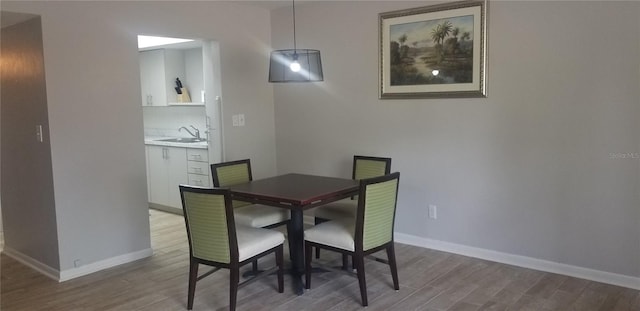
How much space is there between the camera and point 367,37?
176 inches

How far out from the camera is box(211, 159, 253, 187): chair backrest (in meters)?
3.95

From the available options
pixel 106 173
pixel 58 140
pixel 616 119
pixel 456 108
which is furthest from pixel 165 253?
pixel 616 119

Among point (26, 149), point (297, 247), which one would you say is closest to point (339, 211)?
point (297, 247)

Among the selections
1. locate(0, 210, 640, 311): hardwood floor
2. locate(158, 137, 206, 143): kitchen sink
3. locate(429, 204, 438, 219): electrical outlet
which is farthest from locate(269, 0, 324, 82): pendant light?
locate(158, 137, 206, 143): kitchen sink

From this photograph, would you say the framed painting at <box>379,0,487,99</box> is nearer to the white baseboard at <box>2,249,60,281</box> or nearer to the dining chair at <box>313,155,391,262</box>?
the dining chair at <box>313,155,391,262</box>

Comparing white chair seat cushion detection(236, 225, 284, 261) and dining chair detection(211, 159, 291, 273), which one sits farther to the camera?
dining chair detection(211, 159, 291, 273)

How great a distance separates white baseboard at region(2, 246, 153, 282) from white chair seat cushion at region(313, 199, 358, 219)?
5.15 feet

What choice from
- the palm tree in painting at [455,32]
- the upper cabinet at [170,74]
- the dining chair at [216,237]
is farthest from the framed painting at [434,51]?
the upper cabinet at [170,74]

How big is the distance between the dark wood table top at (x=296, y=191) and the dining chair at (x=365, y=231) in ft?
0.76

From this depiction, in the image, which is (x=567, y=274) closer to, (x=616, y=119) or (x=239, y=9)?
(x=616, y=119)

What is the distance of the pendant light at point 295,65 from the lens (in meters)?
3.45

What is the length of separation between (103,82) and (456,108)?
9.27 feet

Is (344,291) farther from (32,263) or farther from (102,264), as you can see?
(32,263)

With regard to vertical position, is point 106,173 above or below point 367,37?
below
